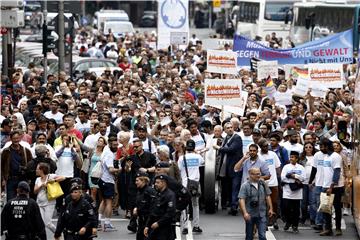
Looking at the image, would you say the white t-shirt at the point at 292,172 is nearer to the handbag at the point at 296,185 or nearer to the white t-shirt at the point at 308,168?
the handbag at the point at 296,185

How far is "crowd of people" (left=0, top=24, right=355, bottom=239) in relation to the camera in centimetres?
1839

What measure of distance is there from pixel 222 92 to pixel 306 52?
7.64m

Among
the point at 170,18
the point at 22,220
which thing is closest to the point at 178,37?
the point at 170,18

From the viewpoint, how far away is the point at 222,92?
25734mm

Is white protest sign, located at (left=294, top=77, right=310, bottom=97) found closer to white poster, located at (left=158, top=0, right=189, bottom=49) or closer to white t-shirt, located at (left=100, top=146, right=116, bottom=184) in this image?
white t-shirt, located at (left=100, top=146, right=116, bottom=184)

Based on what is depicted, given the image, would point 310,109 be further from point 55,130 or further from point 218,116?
point 55,130

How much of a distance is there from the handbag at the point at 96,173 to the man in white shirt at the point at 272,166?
2489mm

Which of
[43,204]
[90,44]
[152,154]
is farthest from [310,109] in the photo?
[90,44]

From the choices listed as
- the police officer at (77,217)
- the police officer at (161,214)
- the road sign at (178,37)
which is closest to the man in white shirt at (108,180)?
the police officer at (161,214)

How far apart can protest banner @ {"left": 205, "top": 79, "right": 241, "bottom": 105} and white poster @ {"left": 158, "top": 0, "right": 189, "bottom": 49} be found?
13996 mm

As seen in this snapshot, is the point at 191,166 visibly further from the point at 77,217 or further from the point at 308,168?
the point at 77,217

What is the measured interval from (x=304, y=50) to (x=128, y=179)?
41.8 ft

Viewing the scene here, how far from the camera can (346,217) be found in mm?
22922

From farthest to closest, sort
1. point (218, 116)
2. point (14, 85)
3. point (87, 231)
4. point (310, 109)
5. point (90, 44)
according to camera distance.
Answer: point (90, 44), point (14, 85), point (310, 109), point (218, 116), point (87, 231)
